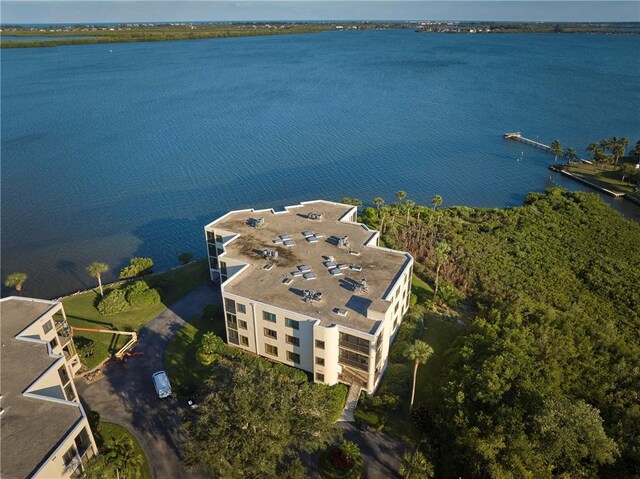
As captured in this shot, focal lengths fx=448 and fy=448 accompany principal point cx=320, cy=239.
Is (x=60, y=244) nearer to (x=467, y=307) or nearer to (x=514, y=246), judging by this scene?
(x=467, y=307)

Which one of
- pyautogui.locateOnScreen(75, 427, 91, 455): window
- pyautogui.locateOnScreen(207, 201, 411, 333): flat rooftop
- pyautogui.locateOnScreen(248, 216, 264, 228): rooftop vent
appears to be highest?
pyautogui.locateOnScreen(248, 216, 264, 228): rooftop vent

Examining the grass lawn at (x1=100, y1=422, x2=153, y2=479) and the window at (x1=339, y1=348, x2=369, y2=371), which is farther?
the window at (x1=339, y1=348, x2=369, y2=371)

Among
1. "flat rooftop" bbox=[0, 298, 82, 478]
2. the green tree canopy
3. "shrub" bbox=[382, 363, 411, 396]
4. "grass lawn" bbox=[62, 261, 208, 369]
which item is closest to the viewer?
"flat rooftop" bbox=[0, 298, 82, 478]

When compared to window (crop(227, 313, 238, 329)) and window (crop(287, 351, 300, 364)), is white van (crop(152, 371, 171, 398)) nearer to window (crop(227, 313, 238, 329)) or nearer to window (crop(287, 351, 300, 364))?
window (crop(227, 313, 238, 329))

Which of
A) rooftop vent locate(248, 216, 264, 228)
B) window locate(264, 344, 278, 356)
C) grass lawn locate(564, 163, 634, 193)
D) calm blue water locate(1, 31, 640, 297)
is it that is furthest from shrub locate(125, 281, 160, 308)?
grass lawn locate(564, 163, 634, 193)

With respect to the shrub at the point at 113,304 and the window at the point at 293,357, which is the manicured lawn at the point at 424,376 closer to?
the window at the point at 293,357

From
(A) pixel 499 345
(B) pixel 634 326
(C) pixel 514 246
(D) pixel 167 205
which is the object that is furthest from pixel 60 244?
(B) pixel 634 326
